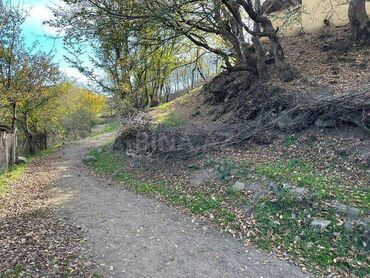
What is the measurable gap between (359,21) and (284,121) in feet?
20.7

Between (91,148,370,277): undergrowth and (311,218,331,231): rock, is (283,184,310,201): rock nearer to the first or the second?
(91,148,370,277): undergrowth

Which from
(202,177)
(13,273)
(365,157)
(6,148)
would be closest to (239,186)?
(202,177)

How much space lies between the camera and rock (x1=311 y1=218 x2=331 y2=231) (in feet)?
18.9

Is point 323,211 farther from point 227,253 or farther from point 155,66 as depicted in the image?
point 155,66

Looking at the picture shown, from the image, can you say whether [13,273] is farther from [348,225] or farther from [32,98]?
[32,98]

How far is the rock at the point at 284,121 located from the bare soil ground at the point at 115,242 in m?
4.37

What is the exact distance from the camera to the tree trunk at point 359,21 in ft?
40.5

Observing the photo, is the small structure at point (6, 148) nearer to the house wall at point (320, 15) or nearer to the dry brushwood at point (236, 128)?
the dry brushwood at point (236, 128)

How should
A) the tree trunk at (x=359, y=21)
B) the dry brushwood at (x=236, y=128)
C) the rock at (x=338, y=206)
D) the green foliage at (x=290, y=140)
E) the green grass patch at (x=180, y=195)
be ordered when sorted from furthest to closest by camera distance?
the tree trunk at (x=359, y=21), the green foliage at (x=290, y=140), the dry brushwood at (x=236, y=128), the green grass patch at (x=180, y=195), the rock at (x=338, y=206)

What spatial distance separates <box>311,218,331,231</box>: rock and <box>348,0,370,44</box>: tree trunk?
9518 millimetres

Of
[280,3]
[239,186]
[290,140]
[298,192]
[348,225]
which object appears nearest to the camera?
[348,225]

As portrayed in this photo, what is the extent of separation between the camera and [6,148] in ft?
46.6

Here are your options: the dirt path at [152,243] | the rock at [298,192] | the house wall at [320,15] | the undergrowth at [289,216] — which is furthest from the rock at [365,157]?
the house wall at [320,15]

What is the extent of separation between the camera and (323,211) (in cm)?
607
